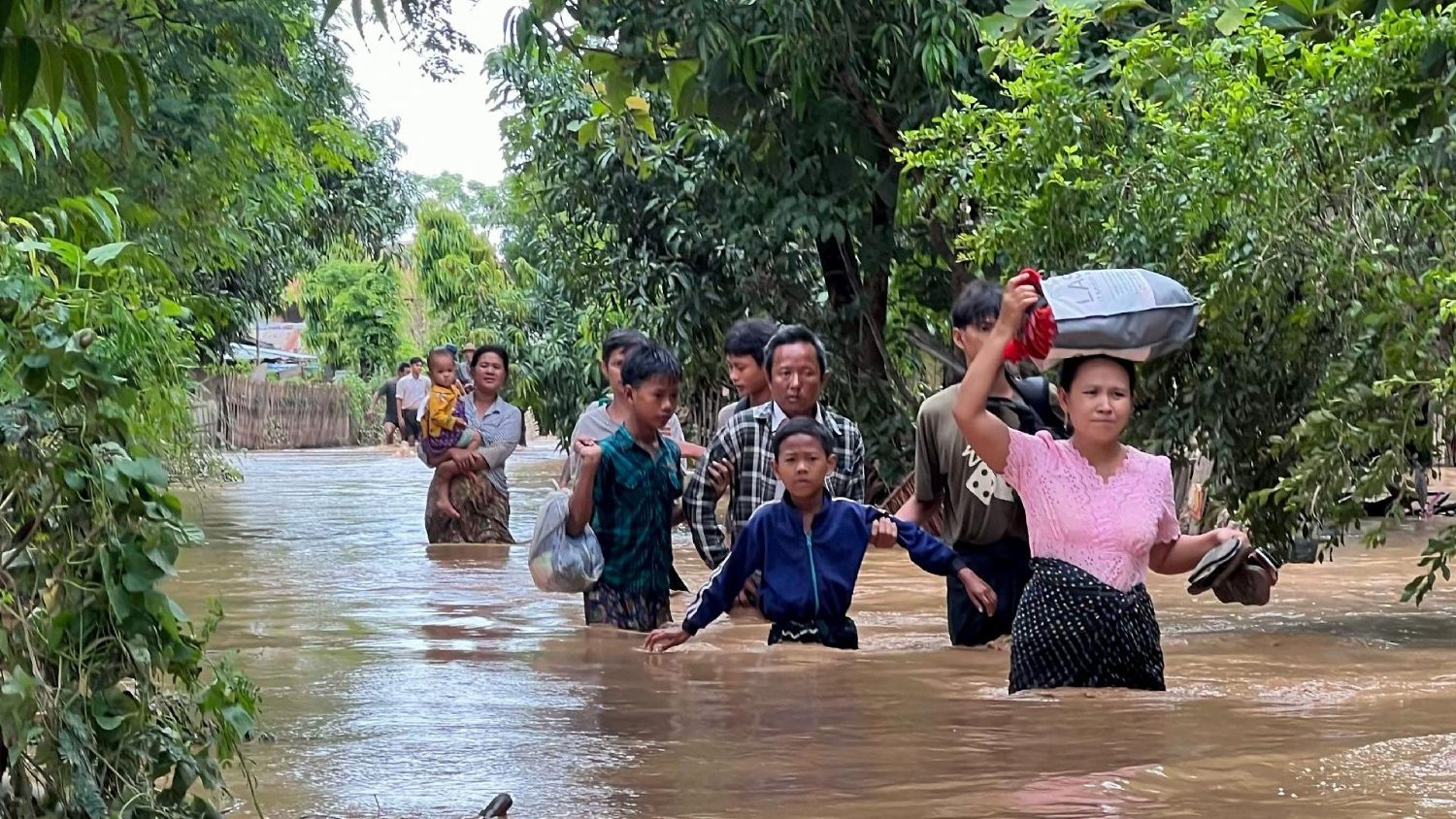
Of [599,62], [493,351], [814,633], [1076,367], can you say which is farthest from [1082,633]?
[493,351]

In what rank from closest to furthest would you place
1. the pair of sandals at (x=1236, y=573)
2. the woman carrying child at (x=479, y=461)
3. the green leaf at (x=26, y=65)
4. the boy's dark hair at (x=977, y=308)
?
the green leaf at (x=26, y=65), the pair of sandals at (x=1236, y=573), the boy's dark hair at (x=977, y=308), the woman carrying child at (x=479, y=461)

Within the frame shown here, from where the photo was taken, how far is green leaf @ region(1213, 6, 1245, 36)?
966 cm

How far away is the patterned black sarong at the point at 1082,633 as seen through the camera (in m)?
6.03

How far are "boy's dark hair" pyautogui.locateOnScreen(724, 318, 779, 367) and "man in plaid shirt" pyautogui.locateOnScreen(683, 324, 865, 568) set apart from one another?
323 millimetres

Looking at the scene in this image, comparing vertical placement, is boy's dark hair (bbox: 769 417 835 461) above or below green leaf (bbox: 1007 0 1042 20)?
below

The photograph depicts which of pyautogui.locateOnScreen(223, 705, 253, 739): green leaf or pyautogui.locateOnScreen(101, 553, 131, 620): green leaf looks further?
pyautogui.locateOnScreen(223, 705, 253, 739): green leaf

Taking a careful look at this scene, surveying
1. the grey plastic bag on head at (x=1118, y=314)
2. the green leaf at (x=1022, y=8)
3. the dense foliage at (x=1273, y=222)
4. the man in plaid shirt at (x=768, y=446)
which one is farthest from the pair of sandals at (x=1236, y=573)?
the green leaf at (x=1022, y=8)

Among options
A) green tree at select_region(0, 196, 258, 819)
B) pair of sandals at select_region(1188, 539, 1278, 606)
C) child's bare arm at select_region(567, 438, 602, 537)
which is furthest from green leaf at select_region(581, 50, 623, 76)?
green tree at select_region(0, 196, 258, 819)

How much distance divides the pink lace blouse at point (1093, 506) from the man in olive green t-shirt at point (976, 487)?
4.17 ft

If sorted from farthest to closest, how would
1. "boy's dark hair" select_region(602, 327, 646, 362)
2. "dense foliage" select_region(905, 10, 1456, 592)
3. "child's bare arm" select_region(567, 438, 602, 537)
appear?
"boy's dark hair" select_region(602, 327, 646, 362) → "child's bare arm" select_region(567, 438, 602, 537) → "dense foliage" select_region(905, 10, 1456, 592)

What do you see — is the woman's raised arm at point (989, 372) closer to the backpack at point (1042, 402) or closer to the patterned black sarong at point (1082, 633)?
the patterned black sarong at point (1082, 633)

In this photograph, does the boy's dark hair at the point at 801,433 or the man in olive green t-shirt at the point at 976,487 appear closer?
the man in olive green t-shirt at the point at 976,487

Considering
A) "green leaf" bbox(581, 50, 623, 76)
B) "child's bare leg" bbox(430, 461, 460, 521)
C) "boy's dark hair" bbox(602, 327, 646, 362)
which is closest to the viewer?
"green leaf" bbox(581, 50, 623, 76)

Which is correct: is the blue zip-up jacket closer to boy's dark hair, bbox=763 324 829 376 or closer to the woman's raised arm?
boy's dark hair, bbox=763 324 829 376
